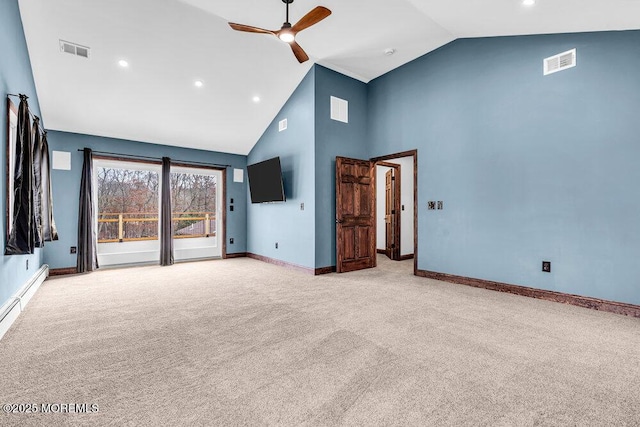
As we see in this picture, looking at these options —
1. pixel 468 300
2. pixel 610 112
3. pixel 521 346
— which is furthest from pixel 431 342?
pixel 610 112

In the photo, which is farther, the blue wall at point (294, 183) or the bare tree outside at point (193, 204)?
the bare tree outside at point (193, 204)

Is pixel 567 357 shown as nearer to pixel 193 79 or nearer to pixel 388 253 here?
pixel 388 253

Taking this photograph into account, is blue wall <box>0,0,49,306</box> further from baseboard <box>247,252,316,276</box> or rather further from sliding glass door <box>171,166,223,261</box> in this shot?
baseboard <box>247,252,316,276</box>

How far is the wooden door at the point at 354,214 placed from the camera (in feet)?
17.1

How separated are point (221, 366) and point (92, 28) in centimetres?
430

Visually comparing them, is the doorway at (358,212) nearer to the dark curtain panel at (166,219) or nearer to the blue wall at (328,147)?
the blue wall at (328,147)

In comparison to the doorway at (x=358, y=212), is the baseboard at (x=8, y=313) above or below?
below

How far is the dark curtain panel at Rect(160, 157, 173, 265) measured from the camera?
6020 mm

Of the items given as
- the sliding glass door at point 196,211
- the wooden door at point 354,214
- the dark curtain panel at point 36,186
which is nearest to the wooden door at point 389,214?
the wooden door at point 354,214

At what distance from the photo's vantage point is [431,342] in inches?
92.9

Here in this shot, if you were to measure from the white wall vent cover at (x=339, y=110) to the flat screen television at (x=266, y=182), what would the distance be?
4.28ft

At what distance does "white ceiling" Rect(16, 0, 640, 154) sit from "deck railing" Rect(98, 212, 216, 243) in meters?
2.00

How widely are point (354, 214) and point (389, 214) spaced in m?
2.02

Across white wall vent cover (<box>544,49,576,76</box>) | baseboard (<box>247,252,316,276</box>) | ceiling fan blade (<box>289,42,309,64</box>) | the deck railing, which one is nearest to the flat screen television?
baseboard (<box>247,252,316,276</box>)
